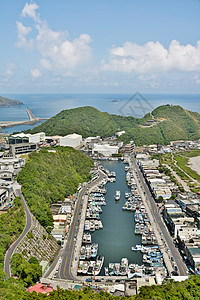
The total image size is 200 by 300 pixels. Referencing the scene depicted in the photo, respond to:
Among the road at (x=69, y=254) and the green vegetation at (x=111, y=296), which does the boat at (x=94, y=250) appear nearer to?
the road at (x=69, y=254)

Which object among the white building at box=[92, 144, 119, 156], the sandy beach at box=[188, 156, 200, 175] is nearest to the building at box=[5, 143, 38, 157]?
the white building at box=[92, 144, 119, 156]

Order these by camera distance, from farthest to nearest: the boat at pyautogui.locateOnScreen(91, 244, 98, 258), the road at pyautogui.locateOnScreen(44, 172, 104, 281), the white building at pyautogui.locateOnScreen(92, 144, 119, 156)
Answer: the white building at pyautogui.locateOnScreen(92, 144, 119, 156) < the boat at pyautogui.locateOnScreen(91, 244, 98, 258) < the road at pyautogui.locateOnScreen(44, 172, 104, 281)

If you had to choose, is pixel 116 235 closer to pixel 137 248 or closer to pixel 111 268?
pixel 137 248

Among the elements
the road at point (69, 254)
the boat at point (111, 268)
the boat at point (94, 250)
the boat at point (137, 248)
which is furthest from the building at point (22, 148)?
the boat at point (111, 268)

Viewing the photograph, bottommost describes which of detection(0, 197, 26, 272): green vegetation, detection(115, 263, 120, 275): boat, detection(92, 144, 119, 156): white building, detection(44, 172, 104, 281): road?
detection(44, 172, 104, 281): road

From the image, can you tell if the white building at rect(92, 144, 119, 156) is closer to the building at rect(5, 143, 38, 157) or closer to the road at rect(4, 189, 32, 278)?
the building at rect(5, 143, 38, 157)

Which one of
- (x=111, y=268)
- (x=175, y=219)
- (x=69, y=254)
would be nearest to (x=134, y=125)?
(x=175, y=219)
